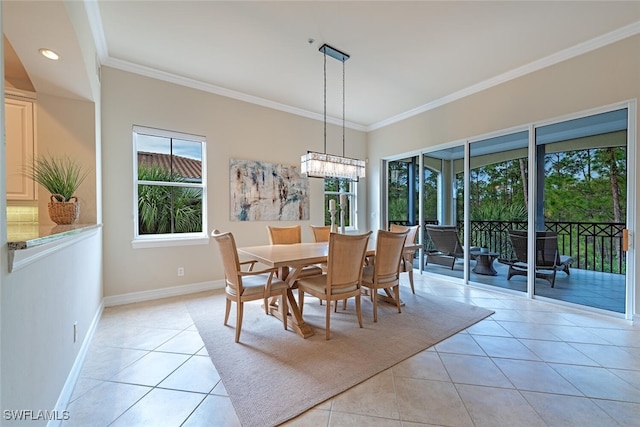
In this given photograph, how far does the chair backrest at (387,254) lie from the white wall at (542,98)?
93.4 inches

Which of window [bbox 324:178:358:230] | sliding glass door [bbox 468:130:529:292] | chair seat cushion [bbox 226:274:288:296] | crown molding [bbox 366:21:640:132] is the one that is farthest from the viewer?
window [bbox 324:178:358:230]

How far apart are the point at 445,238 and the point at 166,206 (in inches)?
175

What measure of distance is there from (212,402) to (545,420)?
1940mm

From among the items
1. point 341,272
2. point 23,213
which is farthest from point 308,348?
point 23,213

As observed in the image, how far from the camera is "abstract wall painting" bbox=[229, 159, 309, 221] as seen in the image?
13.9 ft

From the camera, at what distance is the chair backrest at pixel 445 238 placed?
4480 millimetres

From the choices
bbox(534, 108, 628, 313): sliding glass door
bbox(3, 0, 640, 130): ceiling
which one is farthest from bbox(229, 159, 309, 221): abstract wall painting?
bbox(534, 108, 628, 313): sliding glass door

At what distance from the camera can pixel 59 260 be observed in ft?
5.33

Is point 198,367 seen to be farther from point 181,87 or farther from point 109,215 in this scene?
point 181,87

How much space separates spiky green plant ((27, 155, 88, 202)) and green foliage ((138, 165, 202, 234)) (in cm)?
93

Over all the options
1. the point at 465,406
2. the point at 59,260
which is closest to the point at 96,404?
the point at 59,260

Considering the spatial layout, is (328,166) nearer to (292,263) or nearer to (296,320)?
(292,263)

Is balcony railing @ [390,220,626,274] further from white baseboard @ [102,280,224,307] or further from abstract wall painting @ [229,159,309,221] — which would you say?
white baseboard @ [102,280,224,307]

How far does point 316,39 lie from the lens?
2912 mm
